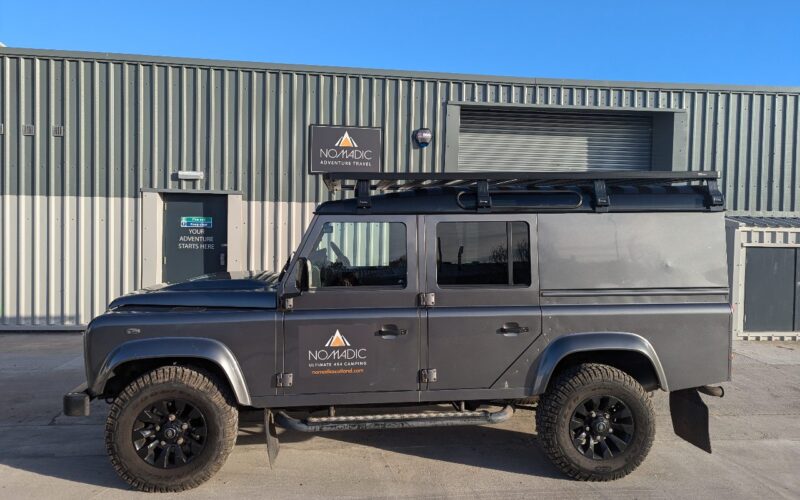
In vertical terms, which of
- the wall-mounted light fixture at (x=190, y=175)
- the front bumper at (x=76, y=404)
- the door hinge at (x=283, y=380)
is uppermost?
the wall-mounted light fixture at (x=190, y=175)

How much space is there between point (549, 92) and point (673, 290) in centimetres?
674

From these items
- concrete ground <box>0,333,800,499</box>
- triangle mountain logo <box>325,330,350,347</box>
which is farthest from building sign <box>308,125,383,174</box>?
triangle mountain logo <box>325,330,350,347</box>

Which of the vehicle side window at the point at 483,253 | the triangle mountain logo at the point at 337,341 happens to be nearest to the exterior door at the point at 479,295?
the vehicle side window at the point at 483,253

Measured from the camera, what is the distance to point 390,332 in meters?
3.71

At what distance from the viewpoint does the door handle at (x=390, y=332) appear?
12.1 feet

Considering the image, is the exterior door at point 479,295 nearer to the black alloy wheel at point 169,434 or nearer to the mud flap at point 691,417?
the mud flap at point 691,417

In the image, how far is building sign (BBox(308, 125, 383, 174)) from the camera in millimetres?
9141

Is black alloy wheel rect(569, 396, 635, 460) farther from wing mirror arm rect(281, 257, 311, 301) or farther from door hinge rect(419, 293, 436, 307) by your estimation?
wing mirror arm rect(281, 257, 311, 301)

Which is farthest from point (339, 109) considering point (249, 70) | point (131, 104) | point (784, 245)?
point (784, 245)

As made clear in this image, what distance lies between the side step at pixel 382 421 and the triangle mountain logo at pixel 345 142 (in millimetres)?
6151

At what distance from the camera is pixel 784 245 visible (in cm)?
881

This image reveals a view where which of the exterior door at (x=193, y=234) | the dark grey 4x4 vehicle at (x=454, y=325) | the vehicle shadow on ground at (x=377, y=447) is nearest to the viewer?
the dark grey 4x4 vehicle at (x=454, y=325)

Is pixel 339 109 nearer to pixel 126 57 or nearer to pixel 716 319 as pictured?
pixel 126 57

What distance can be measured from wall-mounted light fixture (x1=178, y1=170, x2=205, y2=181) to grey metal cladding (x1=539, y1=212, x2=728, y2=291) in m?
6.77
